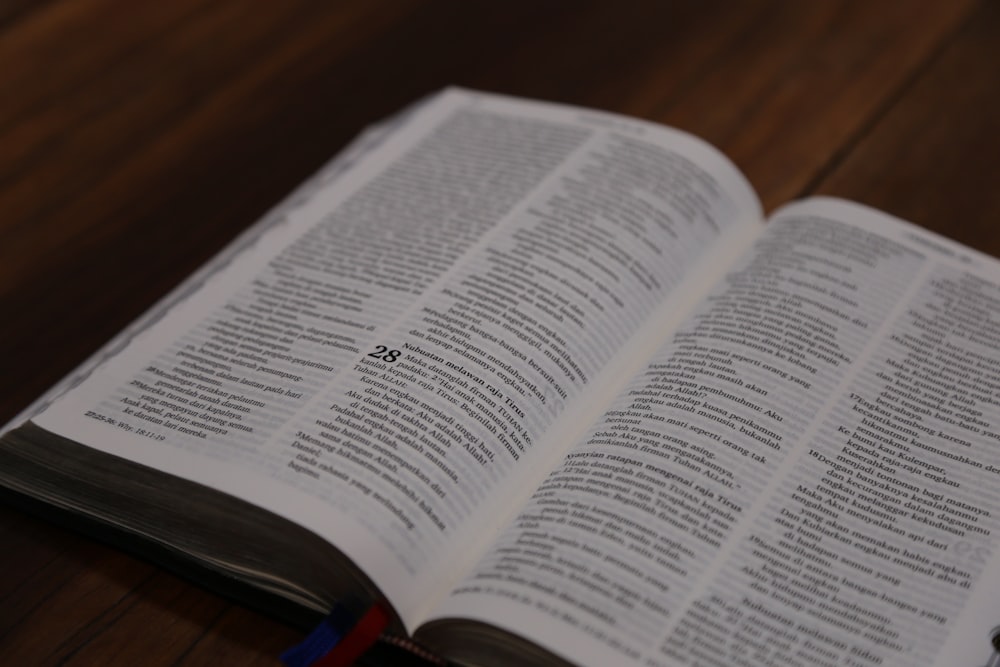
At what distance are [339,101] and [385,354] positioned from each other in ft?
1.31

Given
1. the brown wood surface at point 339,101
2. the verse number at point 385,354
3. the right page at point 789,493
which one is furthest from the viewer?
the brown wood surface at point 339,101

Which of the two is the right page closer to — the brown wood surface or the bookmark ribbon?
the bookmark ribbon

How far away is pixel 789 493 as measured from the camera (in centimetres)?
56

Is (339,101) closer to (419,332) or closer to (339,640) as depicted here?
(419,332)

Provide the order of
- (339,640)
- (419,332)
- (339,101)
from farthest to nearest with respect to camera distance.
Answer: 1. (339,101)
2. (419,332)
3. (339,640)

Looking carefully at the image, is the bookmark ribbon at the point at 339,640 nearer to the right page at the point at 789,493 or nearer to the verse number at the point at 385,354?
the right page at the point at 789,493

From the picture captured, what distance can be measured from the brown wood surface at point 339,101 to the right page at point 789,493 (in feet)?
0.51

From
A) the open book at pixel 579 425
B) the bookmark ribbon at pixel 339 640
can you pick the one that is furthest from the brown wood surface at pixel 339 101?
the bookmark ribbon at pixel 339 640

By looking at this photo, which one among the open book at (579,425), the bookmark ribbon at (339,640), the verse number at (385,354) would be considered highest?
the verse number at (385,354)

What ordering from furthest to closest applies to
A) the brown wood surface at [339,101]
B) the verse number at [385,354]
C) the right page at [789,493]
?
the brown wood surface at [339,101]
the verse number at [385,354]
the right page at [789,493]

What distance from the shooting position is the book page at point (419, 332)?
1.82 ft

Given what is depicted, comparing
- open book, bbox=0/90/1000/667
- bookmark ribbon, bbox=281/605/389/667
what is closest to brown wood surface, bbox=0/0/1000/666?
open book, bbox=0/90/1000/667

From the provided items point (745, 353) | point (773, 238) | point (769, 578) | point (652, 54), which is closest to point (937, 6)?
point (652, 54)

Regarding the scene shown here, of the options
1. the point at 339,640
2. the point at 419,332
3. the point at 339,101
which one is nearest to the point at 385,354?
the point at 419,332
